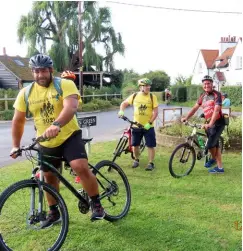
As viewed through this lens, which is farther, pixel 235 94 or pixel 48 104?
pixel 235 94

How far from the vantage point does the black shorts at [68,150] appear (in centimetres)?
346

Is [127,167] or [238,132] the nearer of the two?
[127,167]

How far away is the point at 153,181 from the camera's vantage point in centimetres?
609

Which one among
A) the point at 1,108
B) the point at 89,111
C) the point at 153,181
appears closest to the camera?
the point at 153,181

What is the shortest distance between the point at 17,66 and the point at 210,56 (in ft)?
96.7

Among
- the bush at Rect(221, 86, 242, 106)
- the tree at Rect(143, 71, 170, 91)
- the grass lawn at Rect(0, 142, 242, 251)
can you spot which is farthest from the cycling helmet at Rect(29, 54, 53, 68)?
the tree at Rect(143, 71, 170, 91)

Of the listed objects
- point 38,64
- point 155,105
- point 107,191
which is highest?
point 38,64

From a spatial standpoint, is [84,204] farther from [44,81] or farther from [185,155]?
[185,155]

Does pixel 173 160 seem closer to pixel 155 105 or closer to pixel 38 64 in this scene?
pixel 155 105

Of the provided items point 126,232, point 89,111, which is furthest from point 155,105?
point 89,111

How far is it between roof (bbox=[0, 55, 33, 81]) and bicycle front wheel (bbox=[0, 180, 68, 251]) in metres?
31.0

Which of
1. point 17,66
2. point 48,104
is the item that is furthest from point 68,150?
point 17,66

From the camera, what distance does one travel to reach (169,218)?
4312 millimetres

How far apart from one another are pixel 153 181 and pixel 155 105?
5.13 feet
